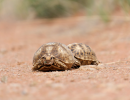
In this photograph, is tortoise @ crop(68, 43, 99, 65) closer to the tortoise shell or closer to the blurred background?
the blurred background

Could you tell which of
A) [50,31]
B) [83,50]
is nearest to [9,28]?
[50,31]

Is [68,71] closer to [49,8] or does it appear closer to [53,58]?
[53,58]

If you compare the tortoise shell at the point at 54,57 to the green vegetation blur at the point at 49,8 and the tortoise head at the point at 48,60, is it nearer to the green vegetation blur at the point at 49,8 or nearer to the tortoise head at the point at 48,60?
the tortoise head at the point at 48,60

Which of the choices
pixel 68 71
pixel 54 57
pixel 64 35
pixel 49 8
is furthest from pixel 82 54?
pixel 49 8

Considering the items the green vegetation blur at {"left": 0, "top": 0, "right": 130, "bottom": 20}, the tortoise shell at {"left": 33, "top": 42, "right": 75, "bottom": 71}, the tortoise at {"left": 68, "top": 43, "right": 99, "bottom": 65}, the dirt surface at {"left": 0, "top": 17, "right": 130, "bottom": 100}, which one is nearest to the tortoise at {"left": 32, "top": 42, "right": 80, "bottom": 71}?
the tortoise shell at {"left": 33, "top": 42, "right": 75, "bottom": 71}

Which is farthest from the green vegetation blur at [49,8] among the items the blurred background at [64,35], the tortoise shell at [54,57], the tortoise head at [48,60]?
the tortoise head at [48,60]

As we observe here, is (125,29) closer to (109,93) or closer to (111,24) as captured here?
(111,24)
